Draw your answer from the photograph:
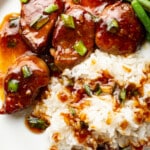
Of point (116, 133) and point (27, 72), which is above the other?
point (27, 72)

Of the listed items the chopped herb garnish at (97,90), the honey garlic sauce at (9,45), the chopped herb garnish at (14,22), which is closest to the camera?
the chopped herb garnish at (97,90)

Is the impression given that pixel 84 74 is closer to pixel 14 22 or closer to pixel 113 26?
pixel 113 26

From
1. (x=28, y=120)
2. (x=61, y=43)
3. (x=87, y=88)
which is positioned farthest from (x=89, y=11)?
(x=28, y=120)

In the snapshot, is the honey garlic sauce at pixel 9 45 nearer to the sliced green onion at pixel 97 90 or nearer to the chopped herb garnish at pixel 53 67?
the chopped herb garnish at pixel 53 67

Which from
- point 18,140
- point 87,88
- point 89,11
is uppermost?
point 89,11

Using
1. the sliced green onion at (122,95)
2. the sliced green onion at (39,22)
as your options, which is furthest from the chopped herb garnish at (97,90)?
the sliced green onion at (39,22)

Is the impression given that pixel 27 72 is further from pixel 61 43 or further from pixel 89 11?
pixel 89 11
